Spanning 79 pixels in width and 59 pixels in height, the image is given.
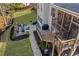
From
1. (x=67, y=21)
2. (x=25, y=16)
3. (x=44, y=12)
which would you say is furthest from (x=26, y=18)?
(x=67, y=21)

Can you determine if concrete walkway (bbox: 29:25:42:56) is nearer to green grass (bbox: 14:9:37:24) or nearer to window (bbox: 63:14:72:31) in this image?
green grass (bbox: 14:9:37:24)

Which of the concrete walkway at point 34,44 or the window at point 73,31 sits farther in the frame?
the concrete walkway at point 34,44

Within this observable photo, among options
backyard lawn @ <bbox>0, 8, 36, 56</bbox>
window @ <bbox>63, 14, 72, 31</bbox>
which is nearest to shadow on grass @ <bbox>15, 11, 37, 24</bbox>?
backyard lawn @ <bbox>0, 8, 36, 56</bbox>

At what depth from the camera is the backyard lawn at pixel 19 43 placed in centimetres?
221

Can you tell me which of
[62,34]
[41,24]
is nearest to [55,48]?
[62,34]

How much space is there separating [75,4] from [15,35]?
78 centimetres

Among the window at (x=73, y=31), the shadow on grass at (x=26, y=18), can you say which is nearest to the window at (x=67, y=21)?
the window at (x=73, y=31)

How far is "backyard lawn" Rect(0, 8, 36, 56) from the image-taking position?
2.21 m

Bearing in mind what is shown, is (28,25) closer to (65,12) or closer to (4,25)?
(4,25)

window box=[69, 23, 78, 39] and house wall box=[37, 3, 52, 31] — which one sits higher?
house wall box=[37, 3, 52, 31]

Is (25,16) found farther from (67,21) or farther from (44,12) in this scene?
(67,21)

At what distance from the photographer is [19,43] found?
223cm

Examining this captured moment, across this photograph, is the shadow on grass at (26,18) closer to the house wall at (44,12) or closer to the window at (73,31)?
the house wall at (44,12)

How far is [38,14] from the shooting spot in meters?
2.21
